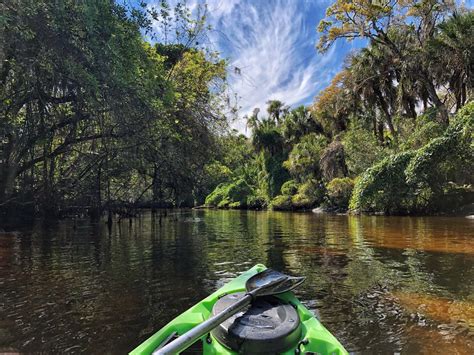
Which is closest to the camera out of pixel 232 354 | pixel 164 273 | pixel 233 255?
pixel 232 354

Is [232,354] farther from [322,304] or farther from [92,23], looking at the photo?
[92,23]

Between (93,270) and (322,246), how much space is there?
24.4 ft

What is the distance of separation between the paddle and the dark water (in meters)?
1.28

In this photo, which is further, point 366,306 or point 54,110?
point 54,110

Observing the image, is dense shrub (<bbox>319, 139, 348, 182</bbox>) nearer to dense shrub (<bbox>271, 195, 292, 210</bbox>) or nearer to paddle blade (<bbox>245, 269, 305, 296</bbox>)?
dense shrub (<bbox>271, 195, 292, 210</bbox>)

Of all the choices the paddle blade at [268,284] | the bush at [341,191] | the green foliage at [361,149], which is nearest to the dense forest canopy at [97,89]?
the paddle blade at [268,284]

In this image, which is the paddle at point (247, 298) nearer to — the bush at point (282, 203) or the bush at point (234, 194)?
the bush at point (282, 203)

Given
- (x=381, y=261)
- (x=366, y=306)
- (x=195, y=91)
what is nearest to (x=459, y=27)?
(x=195, y=91)

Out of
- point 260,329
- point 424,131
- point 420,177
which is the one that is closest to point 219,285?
point 260,329

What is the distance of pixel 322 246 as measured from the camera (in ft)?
44.5

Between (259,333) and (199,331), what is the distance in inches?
22.1

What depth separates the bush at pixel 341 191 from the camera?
3522 centimetres

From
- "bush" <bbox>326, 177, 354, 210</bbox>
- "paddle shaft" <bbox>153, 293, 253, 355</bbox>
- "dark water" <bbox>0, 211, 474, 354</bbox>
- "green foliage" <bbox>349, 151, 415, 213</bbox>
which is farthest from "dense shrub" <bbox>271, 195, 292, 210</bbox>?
"paddle shaft" <bbox>153, 293, 253, 355</bbox>

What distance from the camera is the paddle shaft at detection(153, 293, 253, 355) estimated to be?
123 inches
